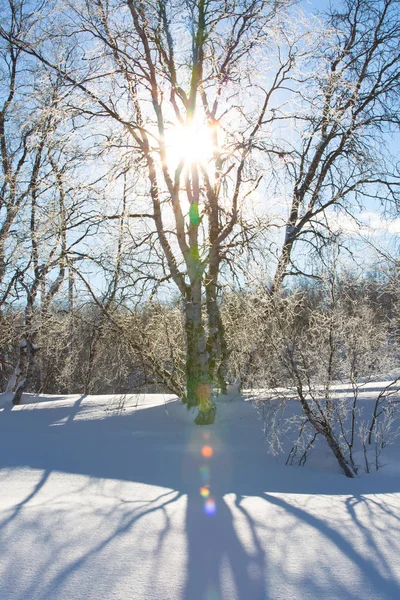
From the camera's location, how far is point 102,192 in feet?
23.9

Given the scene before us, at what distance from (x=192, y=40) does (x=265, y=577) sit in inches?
262

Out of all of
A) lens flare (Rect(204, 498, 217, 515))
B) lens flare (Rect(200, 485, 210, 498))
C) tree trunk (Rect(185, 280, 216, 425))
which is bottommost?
lens flare (Rect(200, 485, 210, 498))

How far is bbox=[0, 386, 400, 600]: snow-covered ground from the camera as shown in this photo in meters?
2.00

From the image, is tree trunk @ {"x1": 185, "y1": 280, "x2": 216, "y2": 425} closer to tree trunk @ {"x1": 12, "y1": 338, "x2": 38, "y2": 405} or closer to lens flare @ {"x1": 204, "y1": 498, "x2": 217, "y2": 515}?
lens flare @ {"x1": 204, "y1": 498, "x2": 217, "y2": 515}

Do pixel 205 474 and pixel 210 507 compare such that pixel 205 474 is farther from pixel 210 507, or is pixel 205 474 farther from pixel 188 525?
pixel 188 525

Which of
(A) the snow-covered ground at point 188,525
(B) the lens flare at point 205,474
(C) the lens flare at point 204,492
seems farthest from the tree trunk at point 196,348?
(C) the lens flare at point 204,492

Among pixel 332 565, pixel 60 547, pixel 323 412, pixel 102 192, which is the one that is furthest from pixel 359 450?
pixel 102 192

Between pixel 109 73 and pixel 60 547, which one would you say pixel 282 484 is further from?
pixel 109 73

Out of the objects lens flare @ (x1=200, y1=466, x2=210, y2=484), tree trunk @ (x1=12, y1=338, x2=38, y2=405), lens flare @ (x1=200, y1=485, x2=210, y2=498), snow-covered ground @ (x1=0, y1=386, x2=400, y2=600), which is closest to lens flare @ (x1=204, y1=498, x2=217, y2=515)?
snow-covered ground @ (x1=0, y1=386, x2=400, y2=600)

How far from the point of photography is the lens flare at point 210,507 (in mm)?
3074

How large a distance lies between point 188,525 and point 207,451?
265 centimetres

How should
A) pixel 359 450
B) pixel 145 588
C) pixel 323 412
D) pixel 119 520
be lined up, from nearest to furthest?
pixel 145 588, pixel 119 520, pixel 323 412, pixel 359 450

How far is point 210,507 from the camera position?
3207 mm

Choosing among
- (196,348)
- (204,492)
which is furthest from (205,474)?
(196,348)
